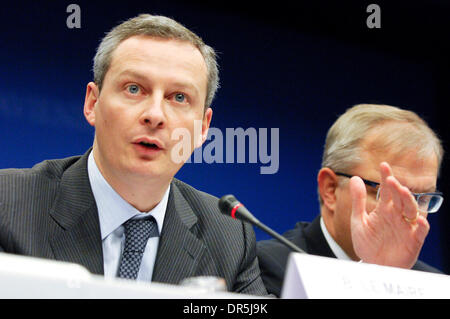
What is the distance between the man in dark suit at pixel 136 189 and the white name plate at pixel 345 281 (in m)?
0.75

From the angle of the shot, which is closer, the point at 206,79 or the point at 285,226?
the point at 206,79

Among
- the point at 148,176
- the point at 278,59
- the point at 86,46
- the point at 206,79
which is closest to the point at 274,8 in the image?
the point at 278,59

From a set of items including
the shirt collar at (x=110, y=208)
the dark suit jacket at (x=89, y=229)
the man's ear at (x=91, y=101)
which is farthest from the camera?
the man's ear at (x=91, y=101)

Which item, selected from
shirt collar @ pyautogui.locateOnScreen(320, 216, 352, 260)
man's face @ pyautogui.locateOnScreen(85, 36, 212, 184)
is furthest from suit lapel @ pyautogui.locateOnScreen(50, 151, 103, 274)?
shirt collar @ pyautogui.locateOnScreen(320, 216, 352, 260)

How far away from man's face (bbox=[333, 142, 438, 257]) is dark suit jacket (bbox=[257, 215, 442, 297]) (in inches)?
2.6

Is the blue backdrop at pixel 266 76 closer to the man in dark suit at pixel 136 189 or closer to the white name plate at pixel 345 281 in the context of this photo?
the man in dark suit at pixel 136 189

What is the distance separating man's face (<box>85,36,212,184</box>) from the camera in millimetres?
1563

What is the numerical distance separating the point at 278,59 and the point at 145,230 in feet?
6.20

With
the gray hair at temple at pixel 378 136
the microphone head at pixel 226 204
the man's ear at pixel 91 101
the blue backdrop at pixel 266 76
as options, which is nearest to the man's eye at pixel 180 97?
the man's ear at pixel 91 101

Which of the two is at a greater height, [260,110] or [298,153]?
[260,110]

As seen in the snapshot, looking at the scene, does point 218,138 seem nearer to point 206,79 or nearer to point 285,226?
point 285,226

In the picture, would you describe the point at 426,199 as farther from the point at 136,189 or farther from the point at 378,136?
the point at 136,189

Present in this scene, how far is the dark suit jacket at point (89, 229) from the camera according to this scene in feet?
4.62

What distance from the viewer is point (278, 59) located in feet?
10.6
